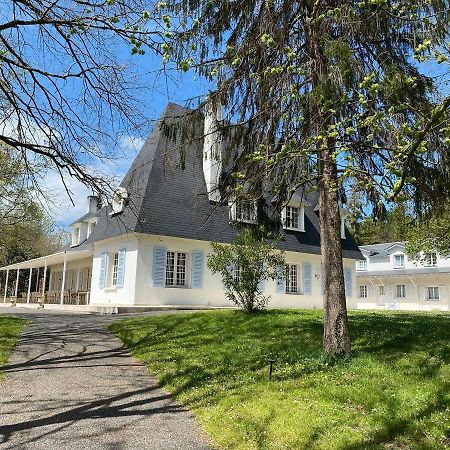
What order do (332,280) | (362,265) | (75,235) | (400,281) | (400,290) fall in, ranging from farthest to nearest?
(362,265) < (400,290) < (400,281) < (75,235) < (332,280)

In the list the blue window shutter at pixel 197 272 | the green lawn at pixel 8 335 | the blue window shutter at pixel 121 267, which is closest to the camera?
the green lawn at pixel 8 335

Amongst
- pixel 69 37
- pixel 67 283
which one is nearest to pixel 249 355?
pixel 69 37

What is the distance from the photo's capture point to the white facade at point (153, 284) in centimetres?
1914

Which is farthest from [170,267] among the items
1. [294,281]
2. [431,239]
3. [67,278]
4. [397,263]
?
[397,263]

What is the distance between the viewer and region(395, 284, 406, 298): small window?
37812 millimetres

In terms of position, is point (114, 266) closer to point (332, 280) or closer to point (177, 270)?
point (177, 270)

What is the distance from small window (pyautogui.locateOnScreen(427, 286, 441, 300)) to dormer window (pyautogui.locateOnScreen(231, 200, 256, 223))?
29.9 m

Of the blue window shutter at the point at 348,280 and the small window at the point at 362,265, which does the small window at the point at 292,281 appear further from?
the small window at the point at 362,265

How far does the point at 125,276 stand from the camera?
766 inches

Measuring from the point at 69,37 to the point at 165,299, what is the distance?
13687 mm

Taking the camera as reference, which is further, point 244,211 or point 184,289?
point 184,289

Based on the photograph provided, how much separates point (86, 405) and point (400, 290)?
36.4 m

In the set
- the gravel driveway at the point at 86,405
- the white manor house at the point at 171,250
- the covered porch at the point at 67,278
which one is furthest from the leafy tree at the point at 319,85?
the covered porch at the point at 67,278

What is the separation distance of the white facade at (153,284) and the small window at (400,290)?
17627mm
